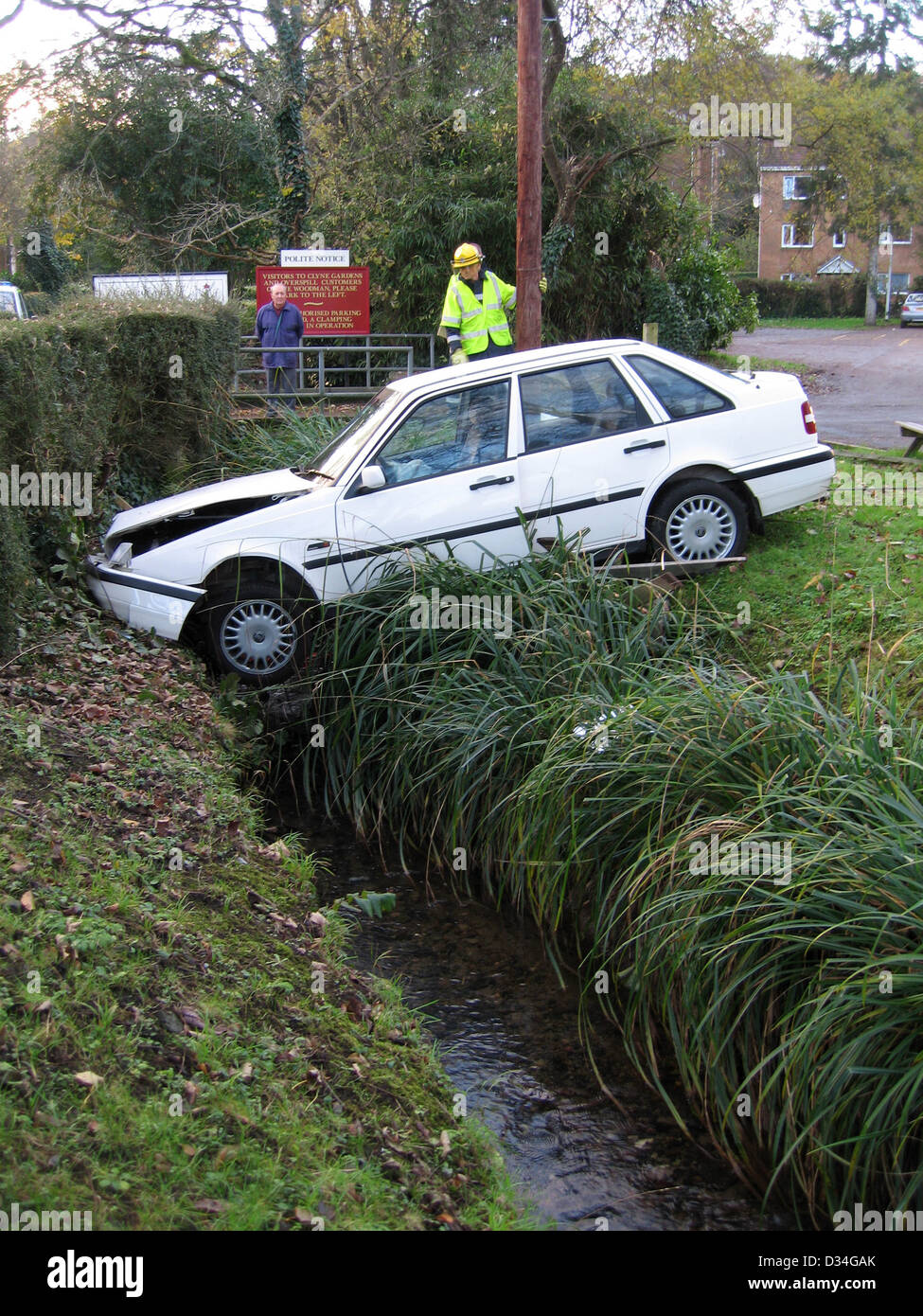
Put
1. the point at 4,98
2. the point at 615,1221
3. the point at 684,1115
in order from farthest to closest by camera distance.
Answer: the point at 4,98, the point at 684,1115, the point at 615,1221

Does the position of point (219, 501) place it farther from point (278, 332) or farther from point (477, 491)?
point (278, 332)

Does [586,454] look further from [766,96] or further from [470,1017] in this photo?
[766,96]

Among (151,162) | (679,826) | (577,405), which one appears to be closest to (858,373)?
(151,162)

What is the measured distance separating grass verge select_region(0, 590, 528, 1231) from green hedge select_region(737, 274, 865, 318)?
48998mm

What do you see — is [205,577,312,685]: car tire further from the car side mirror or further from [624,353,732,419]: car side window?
[624,353,732,419]: car side window

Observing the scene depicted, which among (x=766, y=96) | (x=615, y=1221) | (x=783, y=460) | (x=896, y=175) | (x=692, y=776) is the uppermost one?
(x=896, y=175)

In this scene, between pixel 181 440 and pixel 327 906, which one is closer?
pixel 327 906

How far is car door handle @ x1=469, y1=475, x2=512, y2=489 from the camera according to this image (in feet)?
25.8

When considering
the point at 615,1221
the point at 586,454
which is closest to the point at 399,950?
the point at 615,1221

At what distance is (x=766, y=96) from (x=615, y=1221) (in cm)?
1859

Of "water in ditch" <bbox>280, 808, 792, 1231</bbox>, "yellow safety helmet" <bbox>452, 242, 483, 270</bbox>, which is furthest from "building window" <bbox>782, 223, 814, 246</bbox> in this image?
"water in ditch" <bbox>280, 808, 792, 1231</bbox>

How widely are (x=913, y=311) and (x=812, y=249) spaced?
11.7m

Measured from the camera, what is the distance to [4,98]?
2284 cm

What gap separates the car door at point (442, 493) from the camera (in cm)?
777
